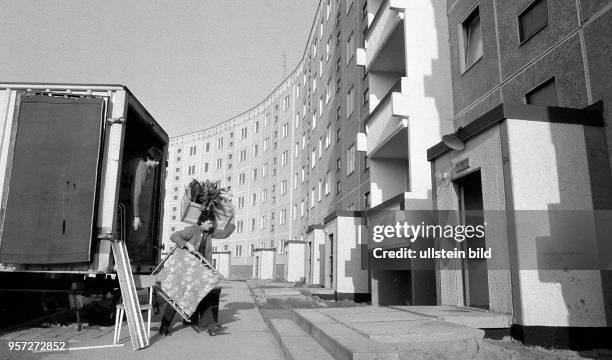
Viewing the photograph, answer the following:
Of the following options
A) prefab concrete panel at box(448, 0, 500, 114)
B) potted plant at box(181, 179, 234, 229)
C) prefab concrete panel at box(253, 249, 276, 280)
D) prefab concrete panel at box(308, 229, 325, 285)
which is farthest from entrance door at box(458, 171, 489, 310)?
prefab concrete panel at box(253, 249, 276, 280)

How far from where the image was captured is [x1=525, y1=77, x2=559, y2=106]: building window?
824 cm

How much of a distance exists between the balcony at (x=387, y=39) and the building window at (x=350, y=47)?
5577 millimetres

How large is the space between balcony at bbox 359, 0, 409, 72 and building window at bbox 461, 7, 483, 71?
237 cm

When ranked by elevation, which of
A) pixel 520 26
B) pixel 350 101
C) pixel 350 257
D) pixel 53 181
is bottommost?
pixel 350 257

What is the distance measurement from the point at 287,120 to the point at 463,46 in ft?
124

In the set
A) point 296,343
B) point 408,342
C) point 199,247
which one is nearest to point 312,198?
point 199,247

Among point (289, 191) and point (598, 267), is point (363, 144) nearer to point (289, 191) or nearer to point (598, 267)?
point (598, 267)

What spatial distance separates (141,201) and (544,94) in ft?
27.3

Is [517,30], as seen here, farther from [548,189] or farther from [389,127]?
[389,127]

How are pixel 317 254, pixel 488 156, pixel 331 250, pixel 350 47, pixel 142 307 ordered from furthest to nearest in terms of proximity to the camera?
pixel 350 47
pixel 317 254
pixel 331 250
pixel 488 156
pixel 142 307

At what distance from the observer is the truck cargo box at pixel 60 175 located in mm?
7184

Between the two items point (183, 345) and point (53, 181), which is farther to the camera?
point (53, 181)

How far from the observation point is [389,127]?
13.9m

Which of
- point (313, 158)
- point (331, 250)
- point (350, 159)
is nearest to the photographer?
point (331, 250)
